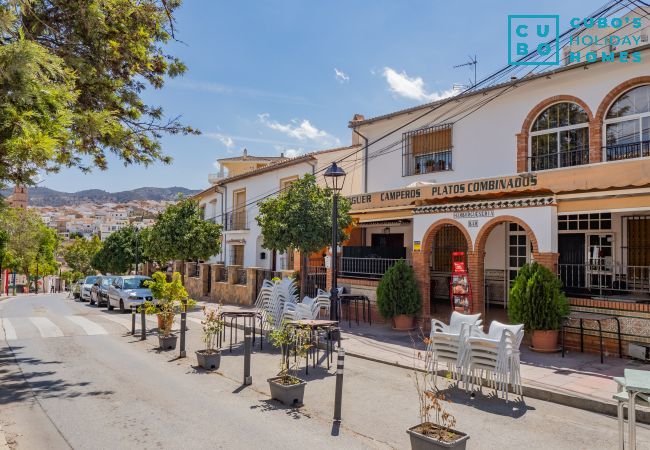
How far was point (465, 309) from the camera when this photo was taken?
11.8 m

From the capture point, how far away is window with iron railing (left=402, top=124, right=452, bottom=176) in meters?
16.8

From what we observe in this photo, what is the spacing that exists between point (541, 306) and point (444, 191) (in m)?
4.63

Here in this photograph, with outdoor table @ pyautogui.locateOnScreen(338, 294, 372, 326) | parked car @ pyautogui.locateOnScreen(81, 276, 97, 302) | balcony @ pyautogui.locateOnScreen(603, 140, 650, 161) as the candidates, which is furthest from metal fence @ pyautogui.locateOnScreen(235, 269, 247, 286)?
balcony @ pyautogui.locateOnScreen(603, 140, 650, 161)

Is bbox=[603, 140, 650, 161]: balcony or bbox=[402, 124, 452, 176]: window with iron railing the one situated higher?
bbox=[402, 124, 452, 176]: window with iron railing

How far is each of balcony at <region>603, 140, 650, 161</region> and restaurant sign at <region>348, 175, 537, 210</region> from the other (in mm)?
2945

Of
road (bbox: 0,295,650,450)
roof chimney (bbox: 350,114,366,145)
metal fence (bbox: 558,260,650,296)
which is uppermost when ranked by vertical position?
roof chimney (bbox: 350,114,366,145)

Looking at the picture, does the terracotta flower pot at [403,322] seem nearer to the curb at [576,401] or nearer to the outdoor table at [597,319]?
the outdoor table at [597,319]

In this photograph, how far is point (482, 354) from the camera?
24.1 ft

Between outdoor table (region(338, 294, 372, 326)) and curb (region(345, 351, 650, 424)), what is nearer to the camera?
curb (region(345, 351, 650, 424))

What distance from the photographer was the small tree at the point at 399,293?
12.8 m

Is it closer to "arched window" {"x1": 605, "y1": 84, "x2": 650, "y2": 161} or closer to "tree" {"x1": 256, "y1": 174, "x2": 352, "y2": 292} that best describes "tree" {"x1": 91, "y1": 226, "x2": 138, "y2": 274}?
"tree" {"x1": 256, "y1": 174, "x2": 352, "y2": 292}

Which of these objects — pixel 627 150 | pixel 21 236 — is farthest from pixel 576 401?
pixel 21 236

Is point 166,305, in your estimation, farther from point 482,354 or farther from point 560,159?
point 560,159

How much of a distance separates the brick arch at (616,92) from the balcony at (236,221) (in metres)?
19.8
